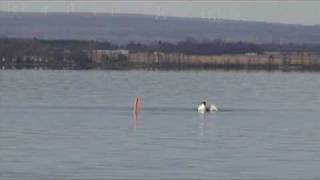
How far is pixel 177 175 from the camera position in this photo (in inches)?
1024

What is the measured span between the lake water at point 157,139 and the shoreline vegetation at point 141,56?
115 meters

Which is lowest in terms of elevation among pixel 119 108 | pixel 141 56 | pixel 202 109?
pixel 141 56

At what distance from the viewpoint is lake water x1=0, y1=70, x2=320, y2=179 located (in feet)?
88.3

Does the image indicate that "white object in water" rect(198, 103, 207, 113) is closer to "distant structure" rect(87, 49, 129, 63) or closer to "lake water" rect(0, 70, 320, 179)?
"lake water" rect(0, 70, 320, 179)

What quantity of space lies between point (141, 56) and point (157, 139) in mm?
156558

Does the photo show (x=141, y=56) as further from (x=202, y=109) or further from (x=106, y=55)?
(x=202, y=109)

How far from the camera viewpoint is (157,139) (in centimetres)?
3356

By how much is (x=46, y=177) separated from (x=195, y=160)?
4229mm

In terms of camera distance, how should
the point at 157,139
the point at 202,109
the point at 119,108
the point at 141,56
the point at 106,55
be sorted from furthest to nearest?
the point at 141,56 → the point at 106,55 → the point at 119,108 → the point at 202,109 → the point at 157,139

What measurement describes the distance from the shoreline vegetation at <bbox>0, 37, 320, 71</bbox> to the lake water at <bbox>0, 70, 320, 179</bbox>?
378 feet

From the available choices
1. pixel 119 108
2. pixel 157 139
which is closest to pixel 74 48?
pixel 119 108

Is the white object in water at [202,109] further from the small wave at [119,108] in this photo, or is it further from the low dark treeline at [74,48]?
the low dark treeline at [74,48]

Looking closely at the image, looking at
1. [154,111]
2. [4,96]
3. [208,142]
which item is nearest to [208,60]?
[4,96]

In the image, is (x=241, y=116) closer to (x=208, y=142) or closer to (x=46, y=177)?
(x=208, y=142)
